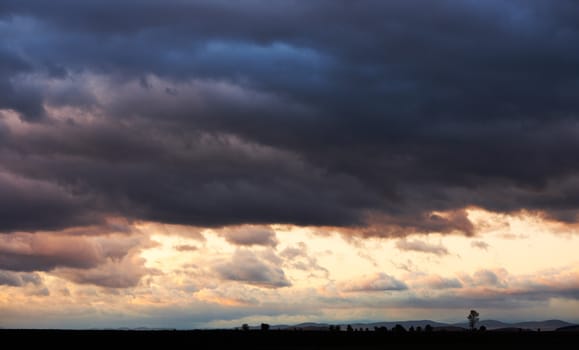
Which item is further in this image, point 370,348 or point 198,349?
point 370,348

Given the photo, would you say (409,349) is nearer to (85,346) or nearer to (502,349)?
(502,349)

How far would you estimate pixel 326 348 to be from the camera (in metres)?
192

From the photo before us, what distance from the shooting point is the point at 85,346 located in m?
188

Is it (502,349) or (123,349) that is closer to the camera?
(123,349)

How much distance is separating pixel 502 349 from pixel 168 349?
8008 centimetres

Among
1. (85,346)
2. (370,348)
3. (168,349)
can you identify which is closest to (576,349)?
(370,348)

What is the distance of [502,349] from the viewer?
642 feet

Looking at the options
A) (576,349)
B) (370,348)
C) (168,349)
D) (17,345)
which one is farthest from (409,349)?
(17,345)

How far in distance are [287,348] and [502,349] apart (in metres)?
54.2

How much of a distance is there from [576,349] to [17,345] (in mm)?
129848

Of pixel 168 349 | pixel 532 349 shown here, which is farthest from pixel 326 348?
pixel 532 349

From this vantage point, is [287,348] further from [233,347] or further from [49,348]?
[49,348]

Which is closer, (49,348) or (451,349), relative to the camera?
(49,348)

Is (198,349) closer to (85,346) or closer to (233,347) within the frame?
(233,347)
